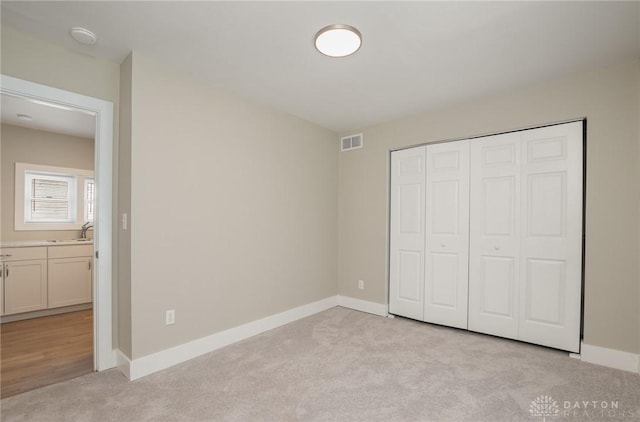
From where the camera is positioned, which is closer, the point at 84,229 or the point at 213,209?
the point at 213,209

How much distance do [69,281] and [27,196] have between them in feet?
4.43

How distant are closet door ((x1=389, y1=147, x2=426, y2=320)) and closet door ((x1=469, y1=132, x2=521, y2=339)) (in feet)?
1.86

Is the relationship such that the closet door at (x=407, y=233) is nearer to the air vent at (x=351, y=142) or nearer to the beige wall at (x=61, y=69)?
the air vent at (x=351, y=142)

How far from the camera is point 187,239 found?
2682mm

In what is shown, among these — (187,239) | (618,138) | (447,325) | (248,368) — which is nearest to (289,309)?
(248,368)

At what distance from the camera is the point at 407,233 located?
12.4ft

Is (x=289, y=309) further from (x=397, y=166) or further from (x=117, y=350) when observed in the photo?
(x=397, y=166)

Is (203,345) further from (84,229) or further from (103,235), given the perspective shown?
(84,229)

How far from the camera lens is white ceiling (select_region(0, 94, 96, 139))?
11.2 feet

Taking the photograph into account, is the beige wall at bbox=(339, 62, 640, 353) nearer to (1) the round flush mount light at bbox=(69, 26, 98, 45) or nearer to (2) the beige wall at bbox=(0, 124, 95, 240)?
(1) the round flush mount light at bbox=(69, 26, 98, 45)

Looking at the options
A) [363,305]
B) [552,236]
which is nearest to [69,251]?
[363,305]

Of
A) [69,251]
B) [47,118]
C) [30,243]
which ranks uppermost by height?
[47,118]

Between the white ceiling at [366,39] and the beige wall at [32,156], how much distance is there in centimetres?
287

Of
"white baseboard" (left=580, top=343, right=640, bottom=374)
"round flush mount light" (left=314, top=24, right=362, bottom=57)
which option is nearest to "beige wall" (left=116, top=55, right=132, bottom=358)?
"round flush mount light" (left=314, top=24, right=362, bottom=57)
